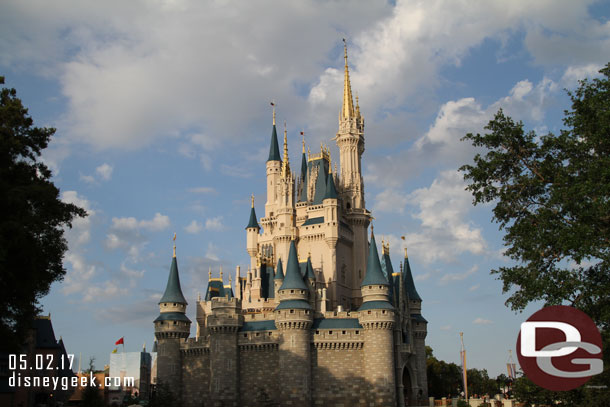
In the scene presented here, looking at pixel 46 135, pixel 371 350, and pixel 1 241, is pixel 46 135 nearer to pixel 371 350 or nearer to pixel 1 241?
pixel 1 241

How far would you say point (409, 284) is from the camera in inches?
2867

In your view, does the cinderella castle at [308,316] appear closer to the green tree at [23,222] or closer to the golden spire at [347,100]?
the golden spire at [347,100]

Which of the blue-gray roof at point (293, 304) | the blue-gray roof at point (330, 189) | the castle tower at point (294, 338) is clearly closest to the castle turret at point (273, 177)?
the blue-gray roof at point (330, 189)

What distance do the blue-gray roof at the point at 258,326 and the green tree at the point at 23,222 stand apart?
30.3m

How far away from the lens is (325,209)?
70938mm

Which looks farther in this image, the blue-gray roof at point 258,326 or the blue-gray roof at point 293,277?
the blue-gray roof at point 258,326

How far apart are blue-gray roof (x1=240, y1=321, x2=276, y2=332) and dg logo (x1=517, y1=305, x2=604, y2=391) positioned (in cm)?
4299

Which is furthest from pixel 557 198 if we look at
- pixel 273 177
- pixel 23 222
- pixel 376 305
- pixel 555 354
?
pixel 273 177

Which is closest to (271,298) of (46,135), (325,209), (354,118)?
(325,209)

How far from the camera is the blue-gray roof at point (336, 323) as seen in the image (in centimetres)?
6094

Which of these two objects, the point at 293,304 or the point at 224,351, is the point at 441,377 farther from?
the point at 224,351

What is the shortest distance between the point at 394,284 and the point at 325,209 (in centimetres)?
1120

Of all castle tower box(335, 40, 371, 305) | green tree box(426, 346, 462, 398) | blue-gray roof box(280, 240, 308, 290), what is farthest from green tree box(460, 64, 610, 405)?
green tree box(426, 346, 462, 398)

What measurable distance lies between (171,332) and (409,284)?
1066 inches
